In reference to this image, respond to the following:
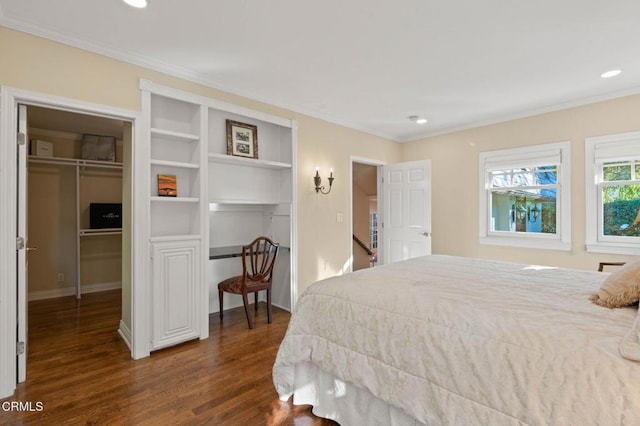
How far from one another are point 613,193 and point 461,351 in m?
3.40

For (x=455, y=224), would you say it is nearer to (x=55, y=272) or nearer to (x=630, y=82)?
(x=630, y=82)

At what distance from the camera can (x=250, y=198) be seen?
3721 millimetres

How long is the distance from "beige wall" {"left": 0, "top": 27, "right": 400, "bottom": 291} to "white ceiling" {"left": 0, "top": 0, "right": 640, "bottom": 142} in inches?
3.8

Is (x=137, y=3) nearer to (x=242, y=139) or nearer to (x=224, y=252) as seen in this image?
(x=242, y=139)

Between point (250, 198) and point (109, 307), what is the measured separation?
235 cm

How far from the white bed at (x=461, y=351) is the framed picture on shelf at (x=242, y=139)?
Result: 6.76ft

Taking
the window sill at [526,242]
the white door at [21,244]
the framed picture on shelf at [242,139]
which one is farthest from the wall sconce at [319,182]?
the white door at [21,244]

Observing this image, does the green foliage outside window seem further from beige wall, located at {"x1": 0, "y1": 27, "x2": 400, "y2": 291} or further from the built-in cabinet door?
the built-in cabinet door

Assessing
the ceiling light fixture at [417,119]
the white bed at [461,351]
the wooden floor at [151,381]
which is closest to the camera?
the white bed at [461,351]

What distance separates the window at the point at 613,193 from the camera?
3.19 meters

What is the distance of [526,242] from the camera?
387 centimetres

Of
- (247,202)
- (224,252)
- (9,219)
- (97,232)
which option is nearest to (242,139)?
(247,202)

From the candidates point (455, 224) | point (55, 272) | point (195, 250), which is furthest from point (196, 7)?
point (55, 272)

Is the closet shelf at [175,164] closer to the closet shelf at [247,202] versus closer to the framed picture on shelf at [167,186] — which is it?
the framed picture on shelf at [167,186]
